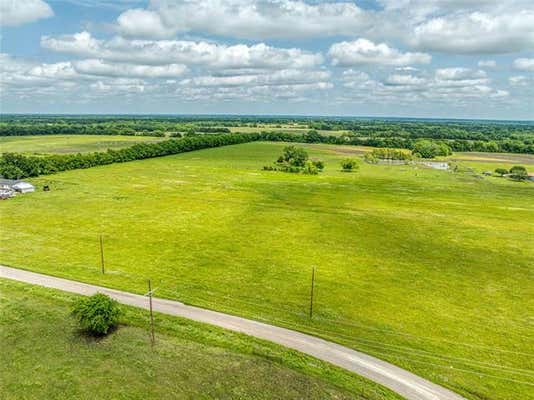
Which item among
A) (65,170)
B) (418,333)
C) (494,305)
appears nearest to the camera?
(418,333)

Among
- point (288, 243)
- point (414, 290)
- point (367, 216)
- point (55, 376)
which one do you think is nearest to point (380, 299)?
point (414, 290)

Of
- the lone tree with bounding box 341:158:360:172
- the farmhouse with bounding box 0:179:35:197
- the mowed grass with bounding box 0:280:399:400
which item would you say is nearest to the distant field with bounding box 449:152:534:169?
the lone tree with bounding box 341:158:360:172

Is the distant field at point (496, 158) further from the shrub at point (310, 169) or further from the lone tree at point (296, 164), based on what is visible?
the shrub at point (310, 169)

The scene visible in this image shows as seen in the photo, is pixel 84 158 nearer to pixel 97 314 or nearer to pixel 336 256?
pixel 336 256

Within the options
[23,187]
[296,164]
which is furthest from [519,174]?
[23,187]

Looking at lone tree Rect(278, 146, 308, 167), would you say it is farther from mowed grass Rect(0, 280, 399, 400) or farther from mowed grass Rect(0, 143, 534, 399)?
mowed grass Rect(0, 280, 399, 400)

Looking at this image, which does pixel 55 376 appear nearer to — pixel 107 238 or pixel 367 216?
pixel 107 238
